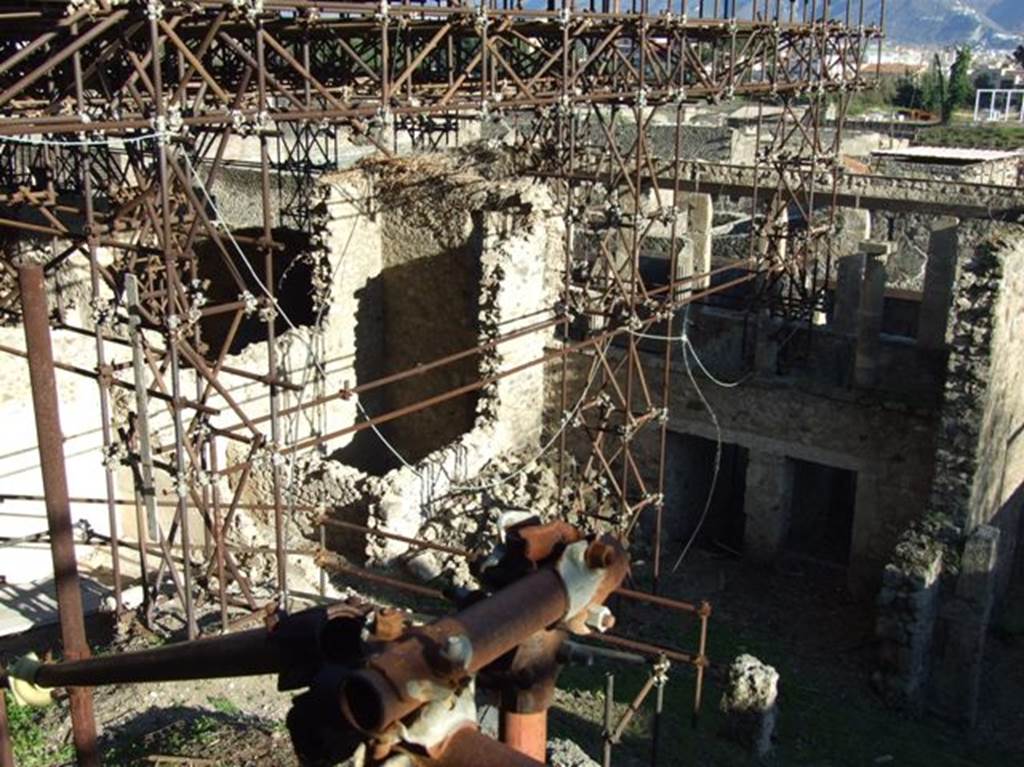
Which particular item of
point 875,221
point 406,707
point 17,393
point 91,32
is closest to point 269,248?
point 91,32

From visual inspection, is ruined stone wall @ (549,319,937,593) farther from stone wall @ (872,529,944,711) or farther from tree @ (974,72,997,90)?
tree @ (974,72,997,90)

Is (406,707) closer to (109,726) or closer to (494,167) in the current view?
(109,726)

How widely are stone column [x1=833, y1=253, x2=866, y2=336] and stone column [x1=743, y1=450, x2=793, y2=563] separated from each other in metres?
1.94

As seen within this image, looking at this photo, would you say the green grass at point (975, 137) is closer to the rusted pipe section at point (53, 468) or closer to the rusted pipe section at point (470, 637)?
the rusted pipe section at point (53, 468)

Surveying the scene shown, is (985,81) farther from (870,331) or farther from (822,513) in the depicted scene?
(870,331)

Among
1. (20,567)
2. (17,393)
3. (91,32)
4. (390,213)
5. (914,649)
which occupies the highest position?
(91,32)

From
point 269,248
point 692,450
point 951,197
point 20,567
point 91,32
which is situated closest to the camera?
point 91,32

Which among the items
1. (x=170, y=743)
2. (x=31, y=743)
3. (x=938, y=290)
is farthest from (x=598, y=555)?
(x=938, y=290)

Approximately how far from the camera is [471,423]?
54.8 feet

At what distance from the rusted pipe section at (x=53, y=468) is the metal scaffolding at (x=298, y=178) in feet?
12.2

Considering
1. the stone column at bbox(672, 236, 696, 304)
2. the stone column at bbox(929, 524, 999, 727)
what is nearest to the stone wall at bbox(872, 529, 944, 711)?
the stone column at bbox(929, 524, 999, 727)

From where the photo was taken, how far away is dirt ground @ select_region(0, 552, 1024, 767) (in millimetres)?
8133

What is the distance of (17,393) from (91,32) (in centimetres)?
551

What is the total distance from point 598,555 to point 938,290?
13.3 m
